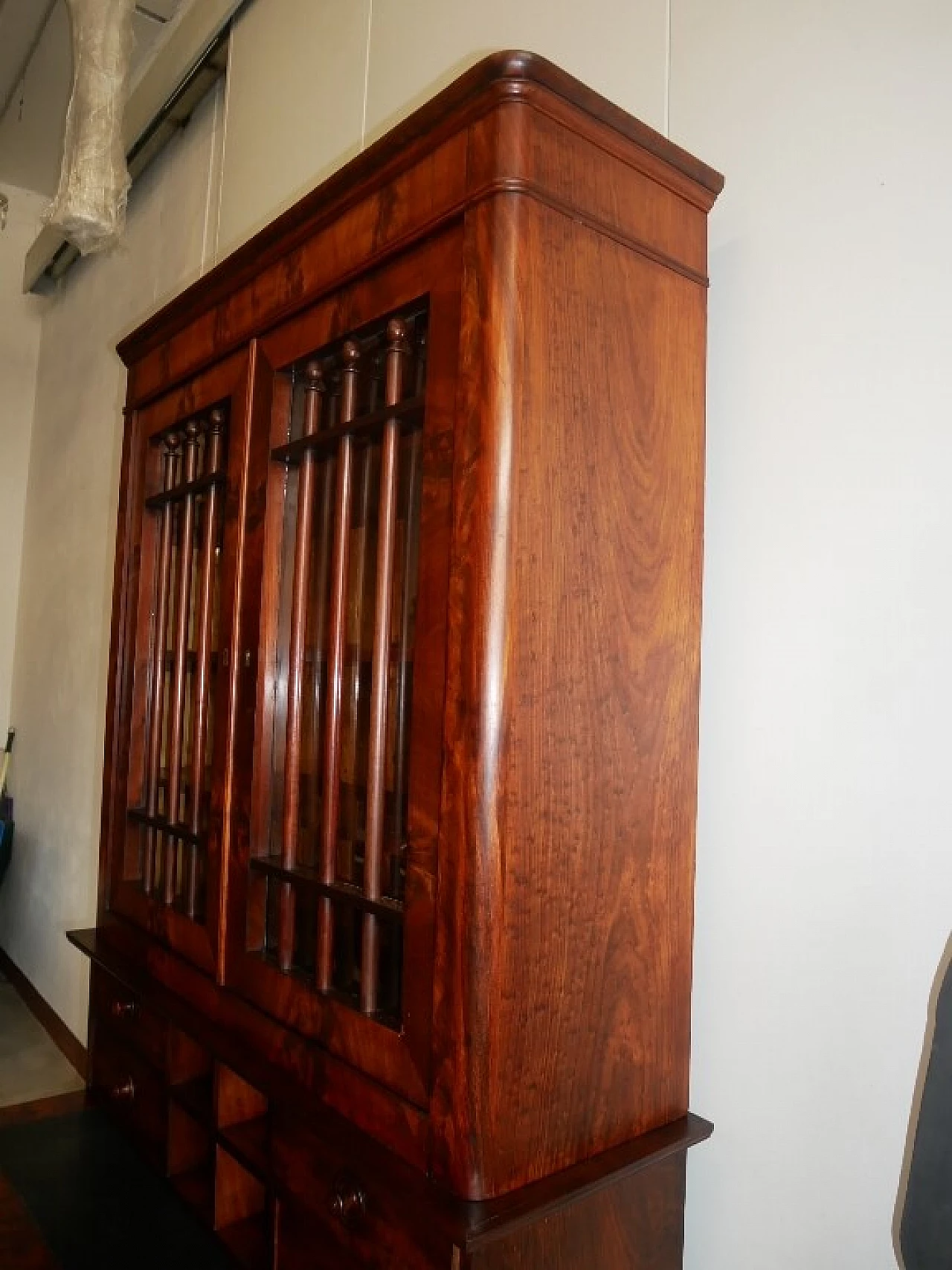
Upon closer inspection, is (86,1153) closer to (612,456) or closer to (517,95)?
(612,456)

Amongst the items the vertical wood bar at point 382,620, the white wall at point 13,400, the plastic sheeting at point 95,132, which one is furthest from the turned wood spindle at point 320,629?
the white wall at point 13,400

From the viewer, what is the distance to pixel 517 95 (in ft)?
3.14

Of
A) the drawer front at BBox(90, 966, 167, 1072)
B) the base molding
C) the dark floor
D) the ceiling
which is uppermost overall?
the ceiling

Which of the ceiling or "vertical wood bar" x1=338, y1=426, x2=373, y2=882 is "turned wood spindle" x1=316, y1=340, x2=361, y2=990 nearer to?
"vertical wood bar" x1=338, y1=426, x2=373, y2=882

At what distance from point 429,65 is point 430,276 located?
88 centimetres

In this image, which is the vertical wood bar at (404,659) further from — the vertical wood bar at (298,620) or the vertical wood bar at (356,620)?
the vertical wood bar at (298,620)

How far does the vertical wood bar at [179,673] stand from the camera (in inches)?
63.1

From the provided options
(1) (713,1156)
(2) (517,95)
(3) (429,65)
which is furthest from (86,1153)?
(3) (429,65)

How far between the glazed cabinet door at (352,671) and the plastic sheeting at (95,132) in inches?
37.2

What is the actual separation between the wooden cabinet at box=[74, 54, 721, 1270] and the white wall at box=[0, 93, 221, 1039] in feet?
5.04

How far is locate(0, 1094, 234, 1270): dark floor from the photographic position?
1295mm

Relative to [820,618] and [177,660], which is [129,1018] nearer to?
[177,660]

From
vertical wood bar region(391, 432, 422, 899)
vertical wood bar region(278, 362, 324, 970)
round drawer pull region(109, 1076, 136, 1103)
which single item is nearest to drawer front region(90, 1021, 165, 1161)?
round drawer pull region(109, 1076, 136, 1103)

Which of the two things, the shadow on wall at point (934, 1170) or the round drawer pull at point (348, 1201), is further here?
the round drawer pull at point (348, 1201)
